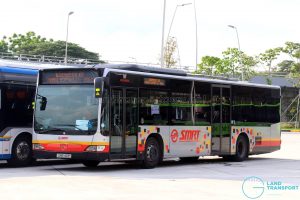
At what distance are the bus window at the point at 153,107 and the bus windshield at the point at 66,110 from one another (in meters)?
1.86

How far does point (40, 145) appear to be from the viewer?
18.5 m

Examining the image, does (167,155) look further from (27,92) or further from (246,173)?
(27,92)

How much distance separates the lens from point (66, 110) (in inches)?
716

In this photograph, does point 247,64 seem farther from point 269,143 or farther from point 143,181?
point 143,181

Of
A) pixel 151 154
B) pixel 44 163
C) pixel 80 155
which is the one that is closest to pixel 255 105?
pixel 151 154

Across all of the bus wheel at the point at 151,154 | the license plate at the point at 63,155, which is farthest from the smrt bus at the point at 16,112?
the bus wheel at the point at 151,154

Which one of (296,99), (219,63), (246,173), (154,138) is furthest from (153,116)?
(296,99)

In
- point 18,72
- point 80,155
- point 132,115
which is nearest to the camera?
point 80,155

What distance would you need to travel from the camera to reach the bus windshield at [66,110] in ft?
58.6

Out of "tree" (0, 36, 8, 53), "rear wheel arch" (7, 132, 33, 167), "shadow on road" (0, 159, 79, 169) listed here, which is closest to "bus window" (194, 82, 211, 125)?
"shadow on road" (0, 159, 79, 169)

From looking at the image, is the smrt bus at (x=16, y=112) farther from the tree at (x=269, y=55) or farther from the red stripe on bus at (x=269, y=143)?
the tree at (x=269, y=55)

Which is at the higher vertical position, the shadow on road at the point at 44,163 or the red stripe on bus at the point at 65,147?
the red stripe on bus at the point at 65,147

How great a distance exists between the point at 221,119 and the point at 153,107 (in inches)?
160

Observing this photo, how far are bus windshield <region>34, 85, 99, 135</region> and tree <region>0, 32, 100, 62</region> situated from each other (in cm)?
8159
